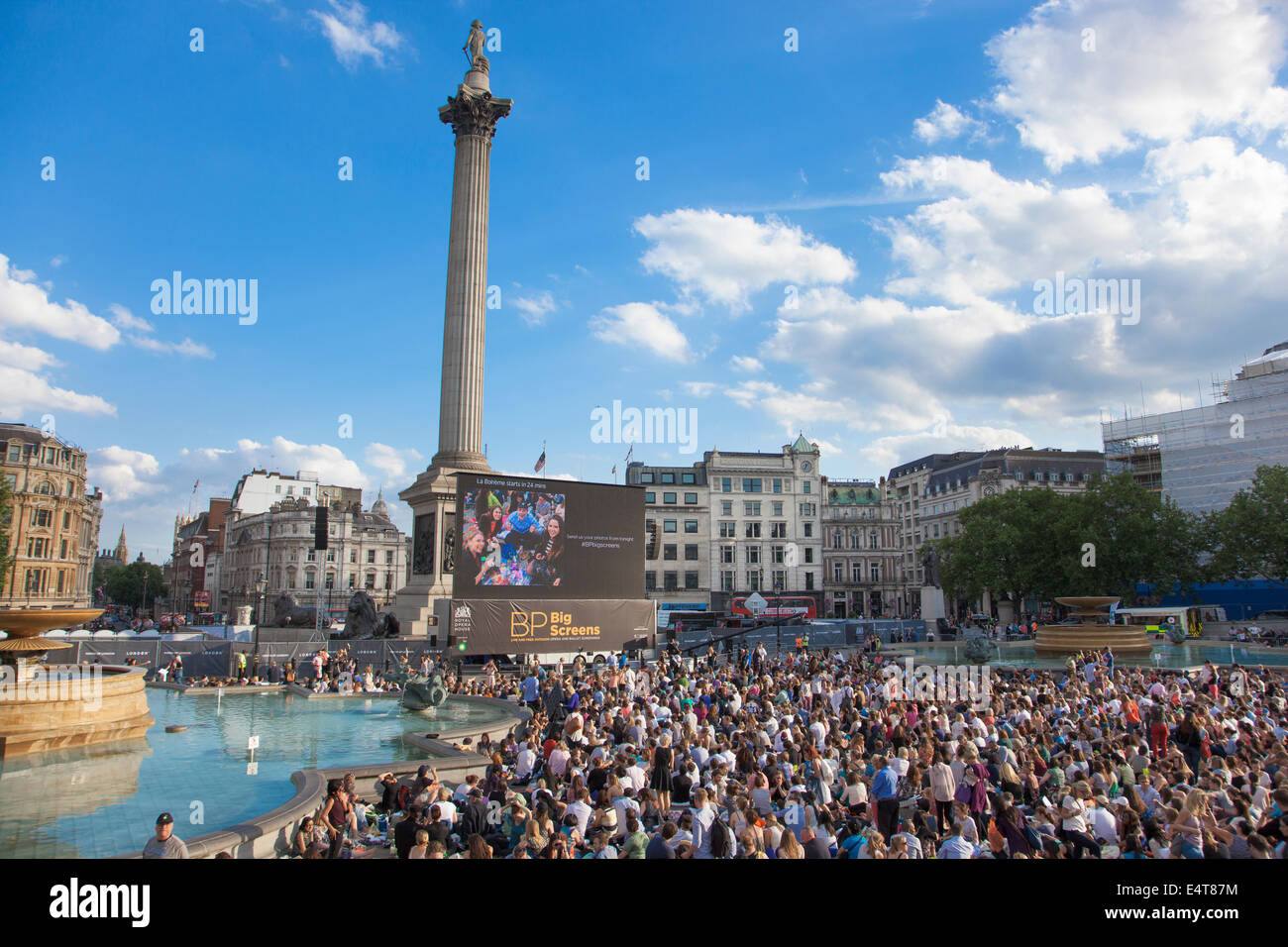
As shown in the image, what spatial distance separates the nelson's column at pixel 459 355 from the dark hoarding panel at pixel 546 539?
261 centimetres

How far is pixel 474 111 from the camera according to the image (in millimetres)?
40969

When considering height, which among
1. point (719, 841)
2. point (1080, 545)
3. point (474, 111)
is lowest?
point (719, 841)

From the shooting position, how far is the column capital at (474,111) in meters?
41.0

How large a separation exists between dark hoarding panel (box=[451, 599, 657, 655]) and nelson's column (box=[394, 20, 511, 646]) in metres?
2.19

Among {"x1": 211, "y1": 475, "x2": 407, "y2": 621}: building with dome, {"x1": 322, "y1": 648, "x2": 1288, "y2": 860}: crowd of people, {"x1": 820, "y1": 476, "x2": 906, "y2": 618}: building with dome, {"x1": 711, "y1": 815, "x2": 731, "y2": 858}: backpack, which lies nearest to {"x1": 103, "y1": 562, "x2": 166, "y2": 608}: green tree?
{"x1": 211, "y1": 475, "x2": 407, "y2": 621}: building with dome

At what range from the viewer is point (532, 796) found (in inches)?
483

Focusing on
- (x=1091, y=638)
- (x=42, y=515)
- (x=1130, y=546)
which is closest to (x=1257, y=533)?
(x=1130, y=546)

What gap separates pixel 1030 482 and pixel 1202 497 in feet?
88.4

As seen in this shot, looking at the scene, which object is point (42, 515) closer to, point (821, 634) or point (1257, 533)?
point (821, 634)

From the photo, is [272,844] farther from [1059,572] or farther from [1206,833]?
[1059,572]

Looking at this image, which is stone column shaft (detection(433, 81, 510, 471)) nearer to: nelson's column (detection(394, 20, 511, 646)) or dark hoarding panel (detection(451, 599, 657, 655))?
nelson's column (detection(394, 20, 511, 646))

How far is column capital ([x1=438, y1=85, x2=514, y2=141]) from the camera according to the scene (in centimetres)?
4100

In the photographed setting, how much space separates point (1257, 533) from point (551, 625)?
50.7 metres
